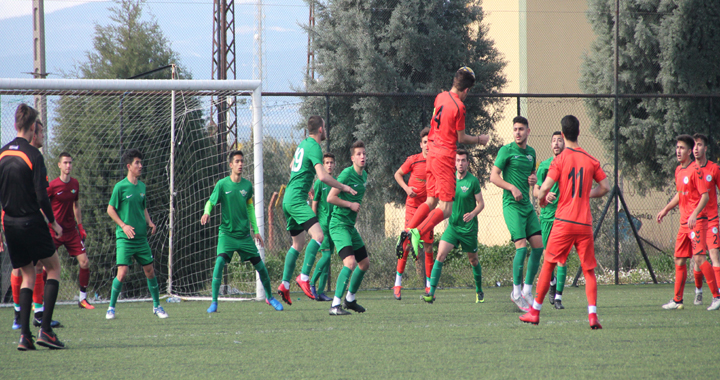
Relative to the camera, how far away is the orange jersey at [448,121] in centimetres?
625

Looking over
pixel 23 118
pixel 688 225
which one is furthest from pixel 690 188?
pixel 23 118

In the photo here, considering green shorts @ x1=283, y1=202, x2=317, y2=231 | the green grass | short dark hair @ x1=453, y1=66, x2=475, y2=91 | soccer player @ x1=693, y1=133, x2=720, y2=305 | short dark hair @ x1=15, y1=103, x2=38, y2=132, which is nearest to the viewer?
the green grass

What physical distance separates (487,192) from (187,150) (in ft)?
29.1

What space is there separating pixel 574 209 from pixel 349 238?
2.47m

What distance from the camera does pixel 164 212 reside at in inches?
394

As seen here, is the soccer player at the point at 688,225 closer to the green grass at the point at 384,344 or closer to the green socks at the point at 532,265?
the green grass at the point at 384,344

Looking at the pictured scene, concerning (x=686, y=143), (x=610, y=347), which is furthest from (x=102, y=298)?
(x=686, y=143)

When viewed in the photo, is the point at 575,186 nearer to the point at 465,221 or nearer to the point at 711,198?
the point at 465,221

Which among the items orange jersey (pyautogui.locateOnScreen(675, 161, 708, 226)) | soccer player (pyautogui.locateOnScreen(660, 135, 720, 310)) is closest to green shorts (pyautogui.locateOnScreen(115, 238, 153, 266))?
soccer player (pyautogui.locateOnScreen(660, 135, 720, 310))

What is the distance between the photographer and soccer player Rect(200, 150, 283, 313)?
7496 millimetres

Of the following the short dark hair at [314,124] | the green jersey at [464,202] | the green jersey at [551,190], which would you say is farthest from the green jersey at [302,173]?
the green jersey at [551,190]

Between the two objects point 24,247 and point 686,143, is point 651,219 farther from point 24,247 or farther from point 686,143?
point 24,247

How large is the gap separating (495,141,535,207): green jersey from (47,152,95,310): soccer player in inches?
217

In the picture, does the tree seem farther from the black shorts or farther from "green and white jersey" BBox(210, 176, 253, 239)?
the black shorts
